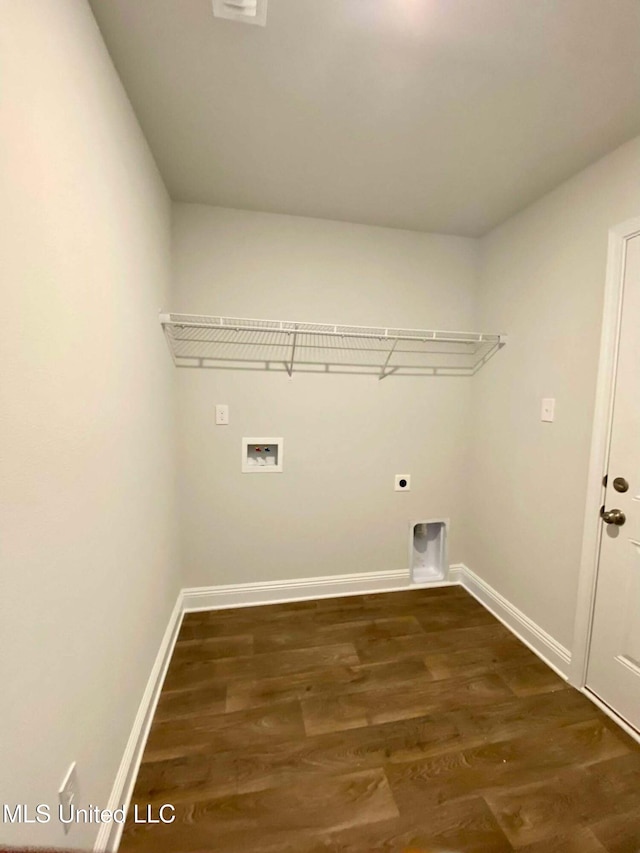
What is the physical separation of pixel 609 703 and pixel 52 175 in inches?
106

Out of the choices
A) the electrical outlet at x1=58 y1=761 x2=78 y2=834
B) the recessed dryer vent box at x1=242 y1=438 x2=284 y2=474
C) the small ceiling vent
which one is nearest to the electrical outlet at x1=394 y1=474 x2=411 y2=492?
the recessed dryer vent box at x1=242 y1=438 x2=284 y2=474

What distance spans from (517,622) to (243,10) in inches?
113

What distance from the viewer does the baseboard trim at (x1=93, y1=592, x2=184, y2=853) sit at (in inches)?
40.9

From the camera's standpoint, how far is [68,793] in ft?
2.73

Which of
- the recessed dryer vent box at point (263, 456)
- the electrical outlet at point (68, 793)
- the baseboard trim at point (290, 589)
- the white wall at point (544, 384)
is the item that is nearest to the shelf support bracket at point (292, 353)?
the recessed dryer vent box at point (263, 456)

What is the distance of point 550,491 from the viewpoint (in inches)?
73.8

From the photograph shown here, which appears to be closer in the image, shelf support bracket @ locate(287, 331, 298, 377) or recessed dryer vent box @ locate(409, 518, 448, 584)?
shelf support bracket @ locate(287, 331, 298, 377)

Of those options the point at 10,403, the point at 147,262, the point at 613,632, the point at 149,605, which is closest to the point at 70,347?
the point at 10,403

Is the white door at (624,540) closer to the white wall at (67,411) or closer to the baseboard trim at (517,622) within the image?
the baseboard trim at (517,622)

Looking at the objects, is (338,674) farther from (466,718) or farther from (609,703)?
(609,703)

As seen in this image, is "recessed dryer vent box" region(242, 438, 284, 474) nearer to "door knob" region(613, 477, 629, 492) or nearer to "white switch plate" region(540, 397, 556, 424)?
"white switch plate" region(540, 397, 556, 424)

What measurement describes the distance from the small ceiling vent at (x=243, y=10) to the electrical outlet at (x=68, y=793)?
1.97 m

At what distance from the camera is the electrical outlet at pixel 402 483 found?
2.44 meters

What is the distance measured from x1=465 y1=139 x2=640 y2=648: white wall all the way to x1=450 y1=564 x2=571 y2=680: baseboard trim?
1.8 inches
